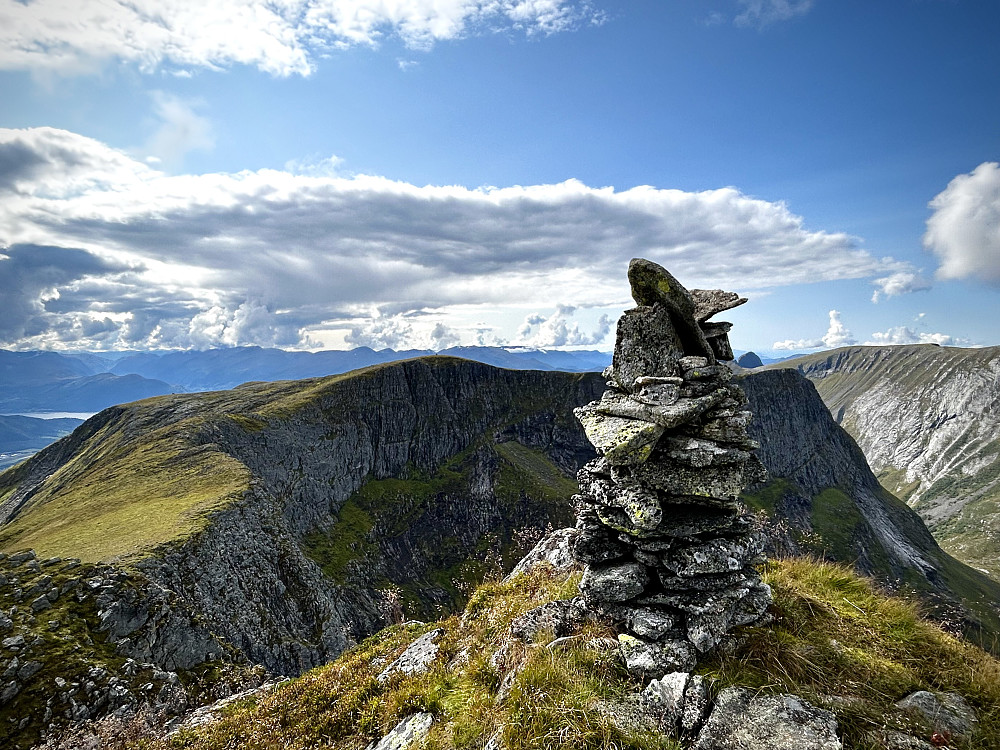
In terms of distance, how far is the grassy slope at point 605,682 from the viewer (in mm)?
7008

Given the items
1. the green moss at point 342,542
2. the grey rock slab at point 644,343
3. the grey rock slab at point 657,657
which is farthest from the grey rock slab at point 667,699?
the green moss at point 342,542

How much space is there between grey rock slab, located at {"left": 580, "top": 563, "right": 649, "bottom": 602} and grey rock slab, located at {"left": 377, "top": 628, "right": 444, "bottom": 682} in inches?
169

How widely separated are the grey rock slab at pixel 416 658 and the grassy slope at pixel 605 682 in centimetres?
35

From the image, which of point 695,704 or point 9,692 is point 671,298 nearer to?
point 695,704

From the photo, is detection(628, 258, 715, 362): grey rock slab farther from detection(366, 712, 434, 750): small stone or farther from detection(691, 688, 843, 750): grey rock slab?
detection(366, 712, 434, 750): small stone

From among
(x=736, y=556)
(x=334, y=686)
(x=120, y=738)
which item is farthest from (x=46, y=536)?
(x=736, y=556)

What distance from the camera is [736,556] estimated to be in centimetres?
938

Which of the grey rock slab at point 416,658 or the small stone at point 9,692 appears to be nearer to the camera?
the grey rock slab at point 416,658

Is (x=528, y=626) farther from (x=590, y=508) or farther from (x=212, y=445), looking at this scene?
(x=212, y=445)

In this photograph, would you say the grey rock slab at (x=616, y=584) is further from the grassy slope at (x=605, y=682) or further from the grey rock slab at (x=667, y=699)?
the grey rock slab at (x=667, y=699)

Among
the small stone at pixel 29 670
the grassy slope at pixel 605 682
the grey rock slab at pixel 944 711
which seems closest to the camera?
the grey rock slab at pixel 944 711

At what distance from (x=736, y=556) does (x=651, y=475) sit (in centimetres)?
228

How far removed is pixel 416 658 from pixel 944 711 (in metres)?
10.2

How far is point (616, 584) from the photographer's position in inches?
375
